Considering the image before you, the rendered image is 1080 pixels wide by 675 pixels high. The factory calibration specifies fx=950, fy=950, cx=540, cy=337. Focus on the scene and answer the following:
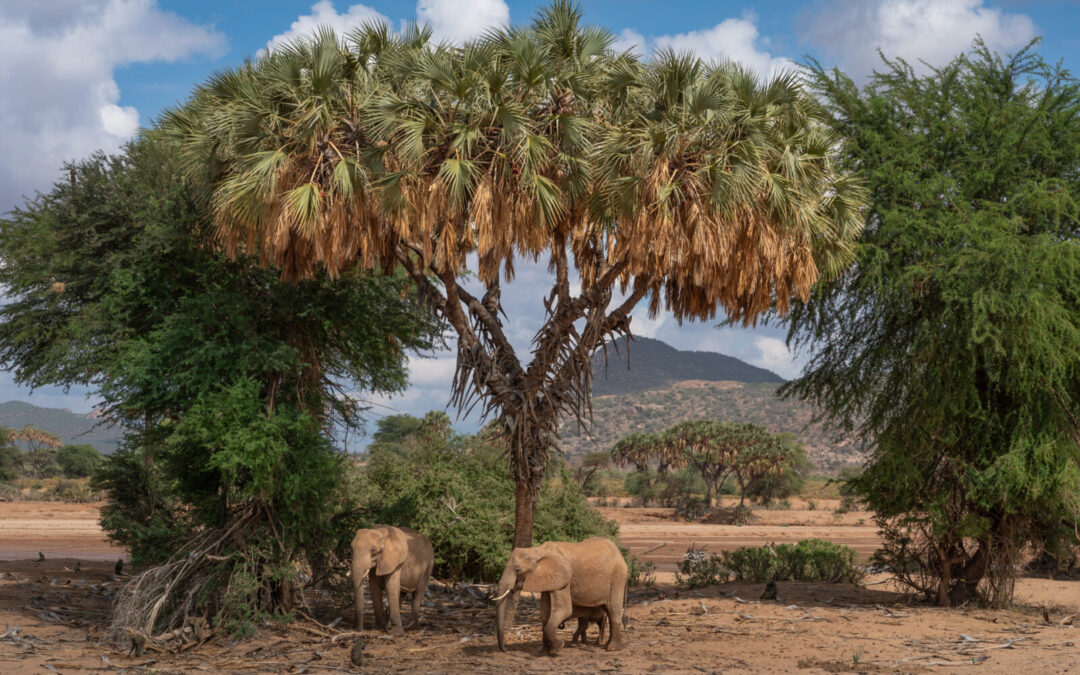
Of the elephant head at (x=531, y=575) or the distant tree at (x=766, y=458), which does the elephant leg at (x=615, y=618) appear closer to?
the elephant head at (x=531, y=575)

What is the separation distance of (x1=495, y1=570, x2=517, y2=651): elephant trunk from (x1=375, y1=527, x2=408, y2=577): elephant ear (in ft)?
6.94

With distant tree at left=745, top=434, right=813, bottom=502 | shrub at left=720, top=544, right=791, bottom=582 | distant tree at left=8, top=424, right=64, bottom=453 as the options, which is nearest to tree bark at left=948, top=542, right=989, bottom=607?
shrub at left=720, top=544, right=791, bottom=582

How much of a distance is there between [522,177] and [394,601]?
20.5 feet

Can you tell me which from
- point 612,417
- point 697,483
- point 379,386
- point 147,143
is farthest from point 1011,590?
point 612,417

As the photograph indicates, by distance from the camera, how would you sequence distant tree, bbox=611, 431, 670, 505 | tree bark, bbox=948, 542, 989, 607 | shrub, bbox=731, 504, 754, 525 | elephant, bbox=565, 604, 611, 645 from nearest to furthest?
elephant, bbox=565, 604, 611, 645 < tree bark, bbox=948, 542, 989, 607 < shrub, bbox=731, 504, 754, 525 < distant tree, bbox=611, 431, 670, 505

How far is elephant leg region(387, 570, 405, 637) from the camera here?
13.5 meters

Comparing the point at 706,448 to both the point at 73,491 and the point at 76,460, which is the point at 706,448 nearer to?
the point at 73,491

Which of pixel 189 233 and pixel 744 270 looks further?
pixel 189 233

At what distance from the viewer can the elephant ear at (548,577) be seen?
38.9 ft

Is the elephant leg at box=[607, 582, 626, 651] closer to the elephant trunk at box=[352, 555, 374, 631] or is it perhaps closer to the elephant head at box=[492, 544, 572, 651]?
the elephant head at box=[492, 544, 572, 651]

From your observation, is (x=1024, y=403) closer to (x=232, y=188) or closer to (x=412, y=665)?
(x=412, y=665)

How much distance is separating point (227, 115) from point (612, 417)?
150769 millimetres

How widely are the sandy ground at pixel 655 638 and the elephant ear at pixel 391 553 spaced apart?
925 millimetres

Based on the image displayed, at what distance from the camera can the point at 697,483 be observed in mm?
67000
